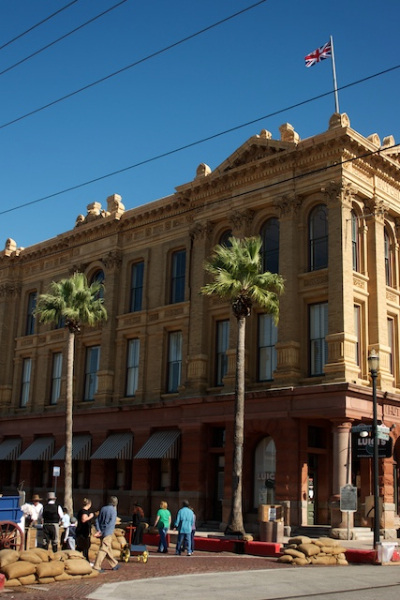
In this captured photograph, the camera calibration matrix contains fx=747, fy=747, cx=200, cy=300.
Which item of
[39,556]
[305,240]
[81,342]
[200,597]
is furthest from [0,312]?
[200,597]

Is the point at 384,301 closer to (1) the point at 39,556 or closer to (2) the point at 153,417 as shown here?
(2) the point at 153,417

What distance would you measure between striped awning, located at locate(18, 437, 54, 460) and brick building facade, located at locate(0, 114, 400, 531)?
91mm

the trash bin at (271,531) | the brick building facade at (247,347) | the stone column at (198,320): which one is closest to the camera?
the trash bin at (271,531)

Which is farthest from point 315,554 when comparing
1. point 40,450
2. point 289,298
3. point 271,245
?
point 40,450

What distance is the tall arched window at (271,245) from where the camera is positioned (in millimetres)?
36281

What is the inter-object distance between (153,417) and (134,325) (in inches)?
225

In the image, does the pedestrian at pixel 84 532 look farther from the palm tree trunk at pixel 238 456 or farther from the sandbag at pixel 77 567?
the palm tree trunk at pixel 238 456

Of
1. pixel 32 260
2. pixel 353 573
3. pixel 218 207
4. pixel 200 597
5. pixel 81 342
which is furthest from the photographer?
pixel 32 260

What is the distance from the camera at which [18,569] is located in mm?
16078

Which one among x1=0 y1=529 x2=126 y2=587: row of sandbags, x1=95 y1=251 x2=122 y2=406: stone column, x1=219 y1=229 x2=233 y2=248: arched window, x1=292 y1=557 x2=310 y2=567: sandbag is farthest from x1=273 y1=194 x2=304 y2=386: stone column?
x1=0 y1=529 x2=126 y2=587: row of sandbags

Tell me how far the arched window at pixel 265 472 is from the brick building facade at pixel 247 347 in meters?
0.09

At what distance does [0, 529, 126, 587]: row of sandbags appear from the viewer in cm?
1605

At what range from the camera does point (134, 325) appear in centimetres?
4169

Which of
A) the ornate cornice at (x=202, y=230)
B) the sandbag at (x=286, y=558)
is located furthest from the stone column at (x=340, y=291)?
the sandbag at (x=286, y=558)
